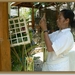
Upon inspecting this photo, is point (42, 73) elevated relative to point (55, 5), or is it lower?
lower

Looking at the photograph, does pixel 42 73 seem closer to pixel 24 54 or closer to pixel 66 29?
pixel 24 54

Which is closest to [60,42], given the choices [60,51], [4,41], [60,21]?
[60,51]

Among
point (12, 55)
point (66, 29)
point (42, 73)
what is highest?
point (66, 29)

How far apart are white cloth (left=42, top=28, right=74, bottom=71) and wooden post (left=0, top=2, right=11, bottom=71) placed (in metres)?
0.49

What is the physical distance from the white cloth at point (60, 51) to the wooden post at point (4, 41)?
1.59 ft

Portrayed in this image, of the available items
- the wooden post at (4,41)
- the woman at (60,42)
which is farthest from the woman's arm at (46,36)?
the wooden post at (4,41)

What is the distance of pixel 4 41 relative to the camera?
3832mm

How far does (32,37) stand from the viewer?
12.6 feet

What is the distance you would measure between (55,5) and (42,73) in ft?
2.96

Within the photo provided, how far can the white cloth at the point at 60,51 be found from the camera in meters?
3.79

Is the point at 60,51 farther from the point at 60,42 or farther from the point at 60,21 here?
the point at 60,21

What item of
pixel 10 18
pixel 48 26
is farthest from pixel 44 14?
pixel 10 18

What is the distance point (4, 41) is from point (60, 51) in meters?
0.73

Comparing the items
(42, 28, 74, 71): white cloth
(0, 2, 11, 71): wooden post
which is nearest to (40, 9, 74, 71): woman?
(42, 28, 74, 71): white cloth
